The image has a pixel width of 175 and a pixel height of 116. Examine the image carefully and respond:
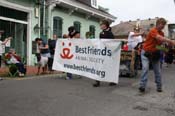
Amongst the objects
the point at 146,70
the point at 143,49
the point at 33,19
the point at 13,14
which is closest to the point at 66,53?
the point at 143,49

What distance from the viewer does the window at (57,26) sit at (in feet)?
74.3

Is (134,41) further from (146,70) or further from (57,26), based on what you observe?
(57,26)

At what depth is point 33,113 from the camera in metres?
6.86

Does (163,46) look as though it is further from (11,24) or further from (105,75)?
(11,24)

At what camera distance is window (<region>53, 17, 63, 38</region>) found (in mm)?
22656

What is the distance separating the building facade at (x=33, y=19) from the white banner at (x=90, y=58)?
6.75 meters

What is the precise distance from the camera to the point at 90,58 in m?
11.0

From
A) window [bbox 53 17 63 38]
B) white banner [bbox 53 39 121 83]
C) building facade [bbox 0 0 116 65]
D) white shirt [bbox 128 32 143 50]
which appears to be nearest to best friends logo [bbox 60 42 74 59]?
white banner [bbox 53 39 121 83]

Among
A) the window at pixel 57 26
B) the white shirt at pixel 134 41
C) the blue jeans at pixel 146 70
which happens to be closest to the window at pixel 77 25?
the window at pixel 57 26

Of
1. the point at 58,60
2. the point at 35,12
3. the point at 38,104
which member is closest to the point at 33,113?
the point at 38,104

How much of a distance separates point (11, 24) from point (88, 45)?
29.1 feet

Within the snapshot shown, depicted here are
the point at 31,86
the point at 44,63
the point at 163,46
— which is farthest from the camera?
the point at 44,63

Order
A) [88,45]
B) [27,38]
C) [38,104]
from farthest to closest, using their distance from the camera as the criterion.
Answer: [27,38], [88,45], [38,104]

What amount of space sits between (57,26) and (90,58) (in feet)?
40.4
